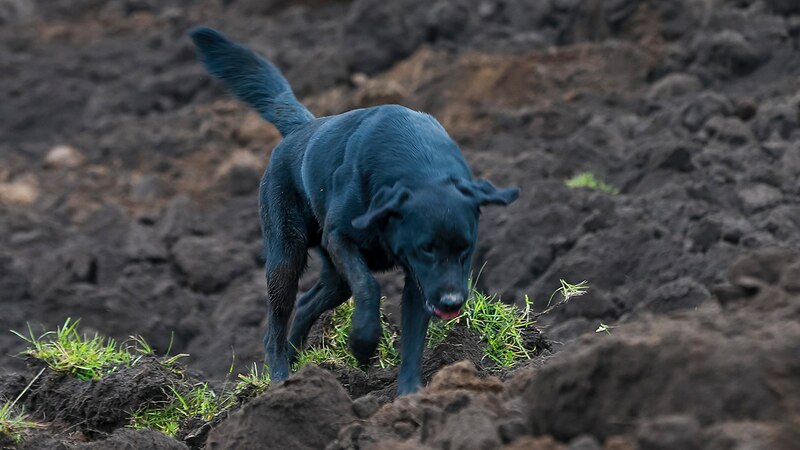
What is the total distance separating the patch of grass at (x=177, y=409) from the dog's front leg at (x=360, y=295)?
1089mm

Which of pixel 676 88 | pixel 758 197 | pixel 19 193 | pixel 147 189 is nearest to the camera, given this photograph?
pixel 758 197

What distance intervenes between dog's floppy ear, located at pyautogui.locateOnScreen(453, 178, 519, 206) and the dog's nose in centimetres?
39

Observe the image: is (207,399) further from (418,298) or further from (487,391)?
(487,391)

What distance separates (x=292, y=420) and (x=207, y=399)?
1809 mm

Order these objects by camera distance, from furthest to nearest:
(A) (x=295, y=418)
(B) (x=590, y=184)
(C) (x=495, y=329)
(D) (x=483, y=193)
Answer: (B) (x=590, y=184) < (C) (x=495, y=329) < (D) (x=483, y=193) < (A) (x=295, y=418)

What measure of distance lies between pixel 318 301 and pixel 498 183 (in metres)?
6.27

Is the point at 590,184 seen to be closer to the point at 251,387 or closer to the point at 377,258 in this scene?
the point at 251,387

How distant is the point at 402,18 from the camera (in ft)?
60.4

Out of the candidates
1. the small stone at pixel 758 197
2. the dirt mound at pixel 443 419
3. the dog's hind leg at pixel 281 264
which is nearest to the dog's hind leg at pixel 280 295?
the dog's hind leg at pixel 281 264

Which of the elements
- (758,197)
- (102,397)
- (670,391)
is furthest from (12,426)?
(758,197)

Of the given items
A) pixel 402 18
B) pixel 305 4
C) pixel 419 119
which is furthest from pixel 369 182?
pixel 305 4

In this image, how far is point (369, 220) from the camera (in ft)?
18.3

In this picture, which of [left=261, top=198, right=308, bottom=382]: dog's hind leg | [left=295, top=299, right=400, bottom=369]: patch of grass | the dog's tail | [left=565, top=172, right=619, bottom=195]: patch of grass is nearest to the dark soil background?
[left=565, top=172, right=619, bottom=195]: patch of grass

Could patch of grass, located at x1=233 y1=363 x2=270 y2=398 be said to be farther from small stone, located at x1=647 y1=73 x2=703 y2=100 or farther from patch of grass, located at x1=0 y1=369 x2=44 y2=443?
small stone, located at x1=647 y1=73 x2=703 y2=100
